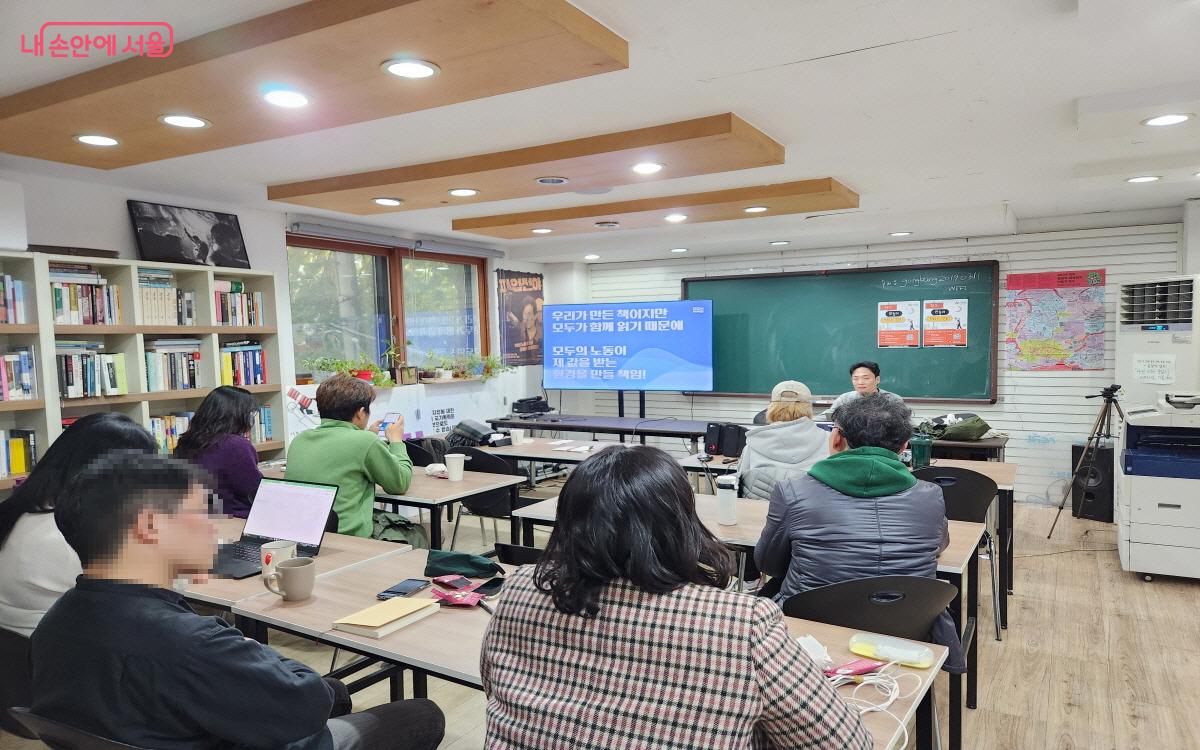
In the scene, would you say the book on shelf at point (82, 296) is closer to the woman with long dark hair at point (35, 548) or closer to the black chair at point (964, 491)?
the woman with long dark hair at point (35, 548)

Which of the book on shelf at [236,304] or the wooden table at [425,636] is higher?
the book on shelf at [236,304]

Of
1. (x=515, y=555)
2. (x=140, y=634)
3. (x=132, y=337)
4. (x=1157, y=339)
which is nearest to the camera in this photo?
(x=140, y=634)

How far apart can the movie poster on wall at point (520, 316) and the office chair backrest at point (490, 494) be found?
3049mm

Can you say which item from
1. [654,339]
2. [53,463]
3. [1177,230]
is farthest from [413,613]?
[1177,230]

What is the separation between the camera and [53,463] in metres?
2.07

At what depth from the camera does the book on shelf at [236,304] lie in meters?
4.86

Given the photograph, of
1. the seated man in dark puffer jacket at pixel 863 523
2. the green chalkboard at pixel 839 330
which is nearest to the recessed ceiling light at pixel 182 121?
the seated man in dark puffer jacket at pixel 863 523

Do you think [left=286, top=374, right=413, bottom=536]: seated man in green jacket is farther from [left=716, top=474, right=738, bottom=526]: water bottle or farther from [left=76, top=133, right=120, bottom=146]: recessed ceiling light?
[left=716, top=474, right=738, bottom=526]: water bottle

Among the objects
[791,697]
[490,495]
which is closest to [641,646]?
[791,697]

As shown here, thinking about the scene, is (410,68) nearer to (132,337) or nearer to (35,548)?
(35,548)

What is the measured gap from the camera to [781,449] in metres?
3.69

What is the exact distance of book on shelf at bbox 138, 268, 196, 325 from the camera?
A: 443 centimetres

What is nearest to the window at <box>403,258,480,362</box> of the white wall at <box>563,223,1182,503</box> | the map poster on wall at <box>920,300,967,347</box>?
the white wall at <box>563,223,1182,503</box>

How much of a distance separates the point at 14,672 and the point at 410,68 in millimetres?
2054
